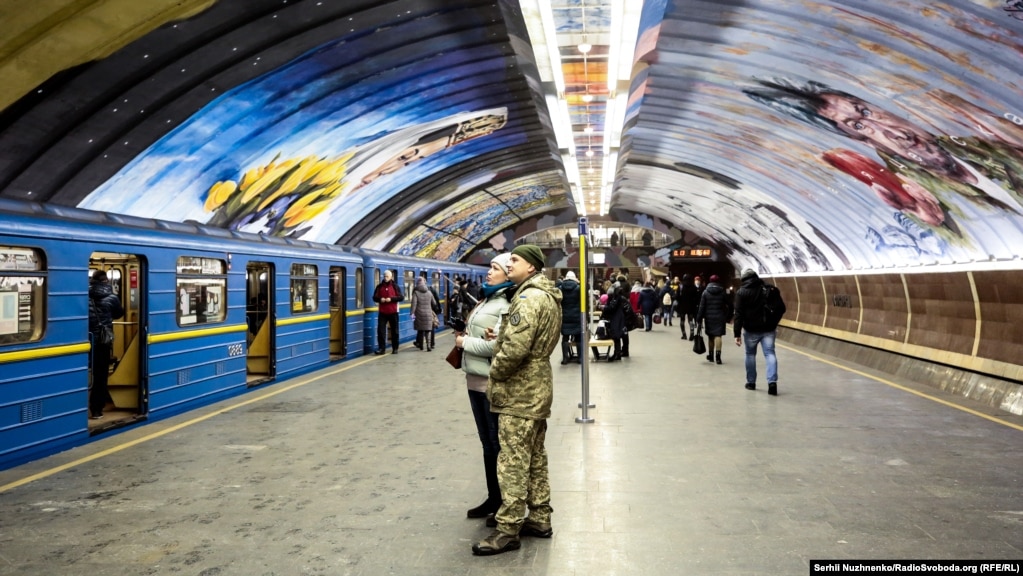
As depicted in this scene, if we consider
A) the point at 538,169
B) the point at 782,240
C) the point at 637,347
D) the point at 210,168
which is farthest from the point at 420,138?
the point at 782,240

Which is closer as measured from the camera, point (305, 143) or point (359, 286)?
point (305, 143)

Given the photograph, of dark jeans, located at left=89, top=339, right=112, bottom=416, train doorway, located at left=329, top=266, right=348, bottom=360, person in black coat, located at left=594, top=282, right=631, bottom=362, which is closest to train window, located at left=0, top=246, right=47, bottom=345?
dark jeans, located at left=89, top=339, right=112, bottom=416

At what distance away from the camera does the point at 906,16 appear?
25.7ft

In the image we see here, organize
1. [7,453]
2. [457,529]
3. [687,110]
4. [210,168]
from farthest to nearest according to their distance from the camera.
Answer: [687,110] → [210,168] → [7,453] → [457,529]

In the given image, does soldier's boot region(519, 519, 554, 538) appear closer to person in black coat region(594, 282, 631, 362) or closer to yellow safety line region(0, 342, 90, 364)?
yellow safety line region(0, 342, 90, 364)

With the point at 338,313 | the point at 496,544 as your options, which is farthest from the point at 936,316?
the point at 338,313

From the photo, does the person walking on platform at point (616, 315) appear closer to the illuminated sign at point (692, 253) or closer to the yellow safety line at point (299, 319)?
the yellow safety line at point (299, 319)

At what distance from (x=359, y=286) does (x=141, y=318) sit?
26.5 ft

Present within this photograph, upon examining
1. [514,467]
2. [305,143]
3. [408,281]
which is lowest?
[514,467]

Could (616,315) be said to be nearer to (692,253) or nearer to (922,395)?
(922,395)

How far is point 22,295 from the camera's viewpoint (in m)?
6.65

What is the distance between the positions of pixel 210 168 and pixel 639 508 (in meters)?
8.52

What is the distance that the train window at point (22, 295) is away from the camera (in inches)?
253

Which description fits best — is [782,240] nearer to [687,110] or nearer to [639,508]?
[687,110]
